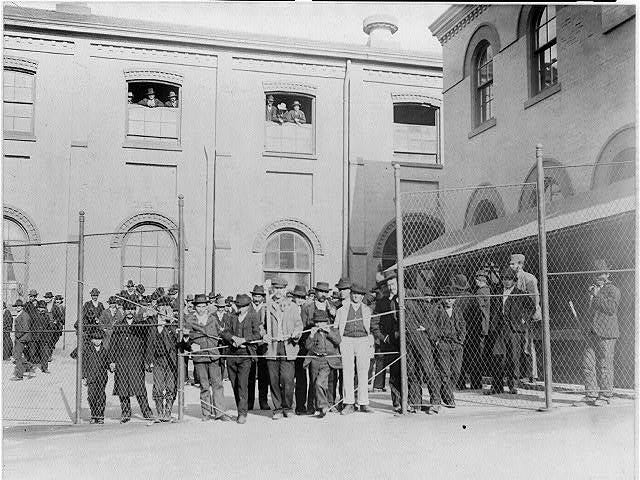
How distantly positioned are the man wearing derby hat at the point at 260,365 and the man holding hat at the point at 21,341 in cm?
317

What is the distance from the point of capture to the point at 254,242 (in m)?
14.9

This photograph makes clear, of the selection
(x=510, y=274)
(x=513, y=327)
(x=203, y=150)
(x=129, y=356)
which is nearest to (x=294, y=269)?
(x=203, y=150)

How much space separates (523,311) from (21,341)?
23.0 feet

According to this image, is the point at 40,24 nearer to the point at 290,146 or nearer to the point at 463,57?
the point at 290,146

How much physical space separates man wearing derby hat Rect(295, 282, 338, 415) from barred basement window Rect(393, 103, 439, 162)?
7.99 meters

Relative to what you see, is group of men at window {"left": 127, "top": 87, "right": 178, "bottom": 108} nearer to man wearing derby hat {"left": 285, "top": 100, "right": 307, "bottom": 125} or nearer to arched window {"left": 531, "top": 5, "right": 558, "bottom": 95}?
man wearing derby hat {"left": 285, "top": 100, "right": 307, "bottom": 125}

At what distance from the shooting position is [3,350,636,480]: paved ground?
20.5 feet

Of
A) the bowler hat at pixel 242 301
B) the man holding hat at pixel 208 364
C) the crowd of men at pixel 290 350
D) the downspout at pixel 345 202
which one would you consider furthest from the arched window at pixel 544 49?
the man holding hat at pixel 208 364

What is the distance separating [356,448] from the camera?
6.77 meters

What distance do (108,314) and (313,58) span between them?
23.3 feet

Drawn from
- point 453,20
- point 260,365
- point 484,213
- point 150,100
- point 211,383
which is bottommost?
point 211,383

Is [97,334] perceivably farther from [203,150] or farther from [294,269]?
[294,269]

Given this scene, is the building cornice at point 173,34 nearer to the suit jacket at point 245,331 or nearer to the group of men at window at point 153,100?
the group of men at window at point 153,100

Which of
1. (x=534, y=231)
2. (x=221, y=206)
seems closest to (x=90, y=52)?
(x=221, y=206)
